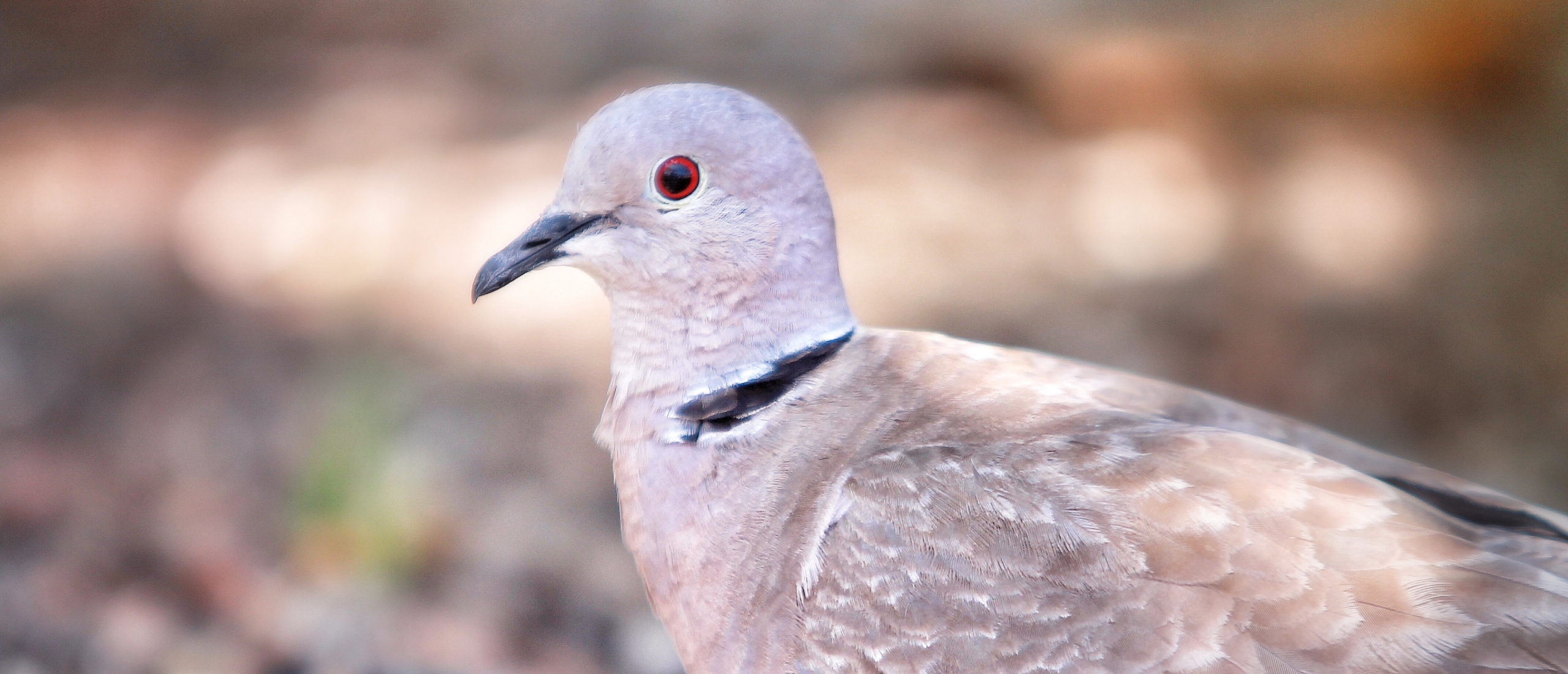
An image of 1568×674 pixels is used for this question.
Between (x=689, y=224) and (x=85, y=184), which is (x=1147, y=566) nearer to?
(x=689, y=224)

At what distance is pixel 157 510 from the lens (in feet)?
9.00

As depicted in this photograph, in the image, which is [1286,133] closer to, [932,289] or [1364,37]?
[1364,37]

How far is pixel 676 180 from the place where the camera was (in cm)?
138

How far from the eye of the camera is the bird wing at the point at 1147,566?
3.43 feet

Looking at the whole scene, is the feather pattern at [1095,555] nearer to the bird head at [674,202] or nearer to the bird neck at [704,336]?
the bird neck at [704,336]

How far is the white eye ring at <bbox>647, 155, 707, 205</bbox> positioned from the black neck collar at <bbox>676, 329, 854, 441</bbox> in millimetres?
269

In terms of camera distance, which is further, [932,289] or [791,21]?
[791,21]

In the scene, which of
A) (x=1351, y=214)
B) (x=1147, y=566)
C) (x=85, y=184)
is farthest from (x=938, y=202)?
(x=85, y=184)

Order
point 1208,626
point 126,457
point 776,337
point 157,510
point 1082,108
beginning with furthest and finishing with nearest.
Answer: point 1082,108, point 126,457, point 157,510, point 776,337, point 1208,626

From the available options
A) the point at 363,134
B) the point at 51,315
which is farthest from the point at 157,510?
the point at 363,134

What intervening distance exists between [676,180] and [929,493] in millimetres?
545

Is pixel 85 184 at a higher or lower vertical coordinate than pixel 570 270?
higher

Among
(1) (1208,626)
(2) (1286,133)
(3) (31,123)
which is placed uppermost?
(3) (31,123)

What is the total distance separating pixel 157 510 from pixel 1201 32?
3.72 meters
